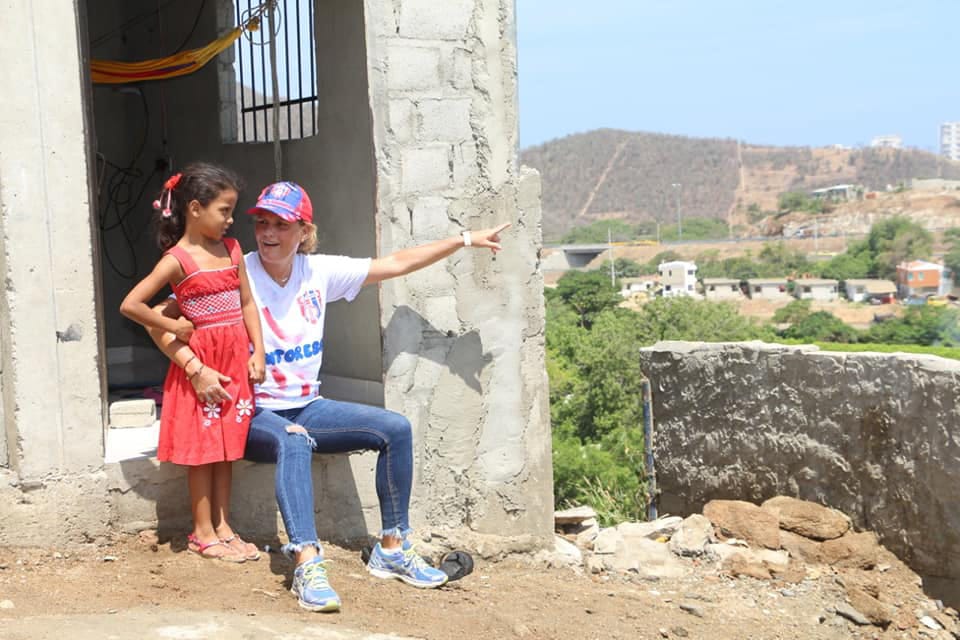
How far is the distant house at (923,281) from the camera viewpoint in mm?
61562

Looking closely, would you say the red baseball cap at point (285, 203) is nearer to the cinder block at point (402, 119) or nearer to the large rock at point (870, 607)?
the cinder block at point (402, 119)

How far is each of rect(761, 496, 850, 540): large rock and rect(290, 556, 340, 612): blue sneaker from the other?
2.94 meters

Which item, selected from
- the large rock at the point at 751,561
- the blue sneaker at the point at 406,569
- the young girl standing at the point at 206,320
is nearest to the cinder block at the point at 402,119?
the young girl standing at the point at 206,320

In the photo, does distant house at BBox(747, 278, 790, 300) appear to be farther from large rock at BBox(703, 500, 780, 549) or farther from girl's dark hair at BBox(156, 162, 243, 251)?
girl's dark hair at BBox(156, 162, 243, 251)

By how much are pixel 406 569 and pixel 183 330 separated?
4.01 feet

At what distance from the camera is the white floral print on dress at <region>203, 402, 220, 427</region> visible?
12.4ft

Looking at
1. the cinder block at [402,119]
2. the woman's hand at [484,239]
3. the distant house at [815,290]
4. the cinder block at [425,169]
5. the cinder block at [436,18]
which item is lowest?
the distant house at [815,290]

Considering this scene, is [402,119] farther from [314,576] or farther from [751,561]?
[751,561]

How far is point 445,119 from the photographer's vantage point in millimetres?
4602

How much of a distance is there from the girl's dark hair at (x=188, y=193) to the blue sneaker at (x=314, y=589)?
1.27m

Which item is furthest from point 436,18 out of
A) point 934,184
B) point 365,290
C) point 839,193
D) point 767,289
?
point 934,184

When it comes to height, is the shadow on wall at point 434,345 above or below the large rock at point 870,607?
above

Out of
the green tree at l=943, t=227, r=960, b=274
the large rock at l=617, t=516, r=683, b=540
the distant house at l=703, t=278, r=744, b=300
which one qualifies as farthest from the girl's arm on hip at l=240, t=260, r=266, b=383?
the green tree at l=943, t=227, r=960, b=274

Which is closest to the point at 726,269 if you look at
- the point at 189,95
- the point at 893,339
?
the point at 893,339
